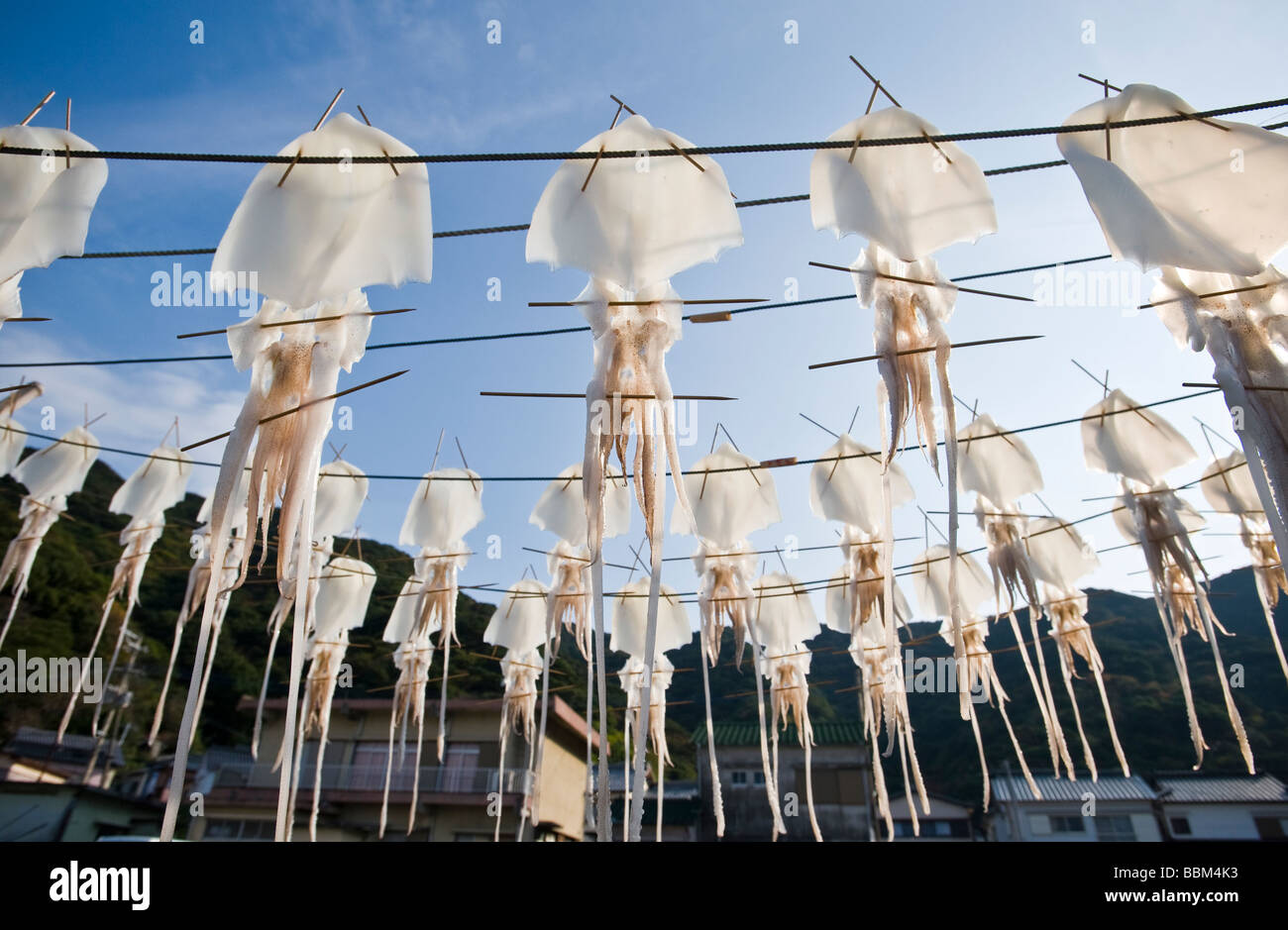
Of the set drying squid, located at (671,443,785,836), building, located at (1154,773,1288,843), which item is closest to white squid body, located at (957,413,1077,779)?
drying squid, located at (671,443,785,836)

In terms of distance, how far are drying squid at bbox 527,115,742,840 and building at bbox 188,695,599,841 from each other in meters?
13.9

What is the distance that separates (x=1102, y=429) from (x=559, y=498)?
5.02m

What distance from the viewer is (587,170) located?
406 centimetres

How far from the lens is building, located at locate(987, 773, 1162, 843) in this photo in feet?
74.4

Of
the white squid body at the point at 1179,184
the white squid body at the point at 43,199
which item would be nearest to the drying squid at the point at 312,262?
the white squid body at the point at 43,199

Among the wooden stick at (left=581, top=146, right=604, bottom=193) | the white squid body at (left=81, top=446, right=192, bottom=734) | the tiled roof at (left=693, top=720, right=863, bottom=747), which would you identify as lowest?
the wooden stick at (left=581, top=146, right=604, bottom=193)

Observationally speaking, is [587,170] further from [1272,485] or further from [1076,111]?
[1272,485]

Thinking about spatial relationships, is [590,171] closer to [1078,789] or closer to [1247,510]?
[1247,510]

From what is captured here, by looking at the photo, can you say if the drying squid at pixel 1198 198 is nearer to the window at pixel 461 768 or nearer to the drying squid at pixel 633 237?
the drying squid at pixel 633 237

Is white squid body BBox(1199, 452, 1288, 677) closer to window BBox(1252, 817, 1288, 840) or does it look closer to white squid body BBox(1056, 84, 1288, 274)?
white squid body BBox(1056, 84, 1288, 274)

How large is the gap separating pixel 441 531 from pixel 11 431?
4520 millimetres

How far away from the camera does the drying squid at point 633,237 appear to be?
397 centimetres

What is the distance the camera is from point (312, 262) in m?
3.75
